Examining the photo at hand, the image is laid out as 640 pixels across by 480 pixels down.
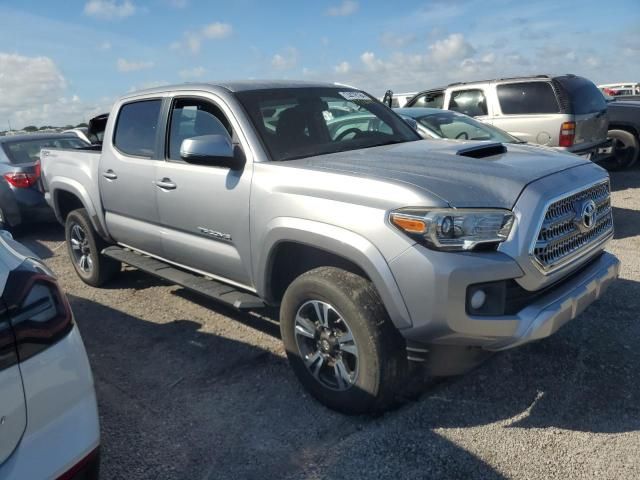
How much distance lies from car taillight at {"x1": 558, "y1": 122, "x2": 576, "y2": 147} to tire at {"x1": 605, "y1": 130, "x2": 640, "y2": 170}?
2729 millimetres

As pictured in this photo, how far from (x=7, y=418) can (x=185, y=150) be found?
1981 mm

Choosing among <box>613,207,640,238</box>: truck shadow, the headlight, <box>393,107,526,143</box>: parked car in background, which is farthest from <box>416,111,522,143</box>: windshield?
the headlight

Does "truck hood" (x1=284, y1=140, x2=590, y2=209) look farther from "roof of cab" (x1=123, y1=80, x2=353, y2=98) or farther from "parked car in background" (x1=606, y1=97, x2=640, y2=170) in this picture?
"parked car in background" (x1=606, y1=97, x2=640, y2=170)

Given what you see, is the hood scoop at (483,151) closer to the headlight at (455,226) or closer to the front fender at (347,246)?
the headlight at (455,226)

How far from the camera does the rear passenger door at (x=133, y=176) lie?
440 centimetres

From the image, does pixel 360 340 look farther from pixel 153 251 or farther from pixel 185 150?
pixel 153 251

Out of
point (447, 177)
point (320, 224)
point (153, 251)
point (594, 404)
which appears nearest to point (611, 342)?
point (594, 404)

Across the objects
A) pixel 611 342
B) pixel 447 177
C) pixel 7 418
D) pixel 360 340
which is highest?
pixel 447 177

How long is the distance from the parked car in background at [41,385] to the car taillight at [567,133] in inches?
318

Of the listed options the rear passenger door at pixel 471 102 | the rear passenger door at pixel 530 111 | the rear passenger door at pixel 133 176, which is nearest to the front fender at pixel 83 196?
the rear passenger door at pixel 133 176

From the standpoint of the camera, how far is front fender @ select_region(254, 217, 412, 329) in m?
2.67

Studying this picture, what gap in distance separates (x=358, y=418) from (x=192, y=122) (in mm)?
2432

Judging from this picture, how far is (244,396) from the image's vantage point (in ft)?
11.2

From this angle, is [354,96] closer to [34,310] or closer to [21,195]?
[34,310]
